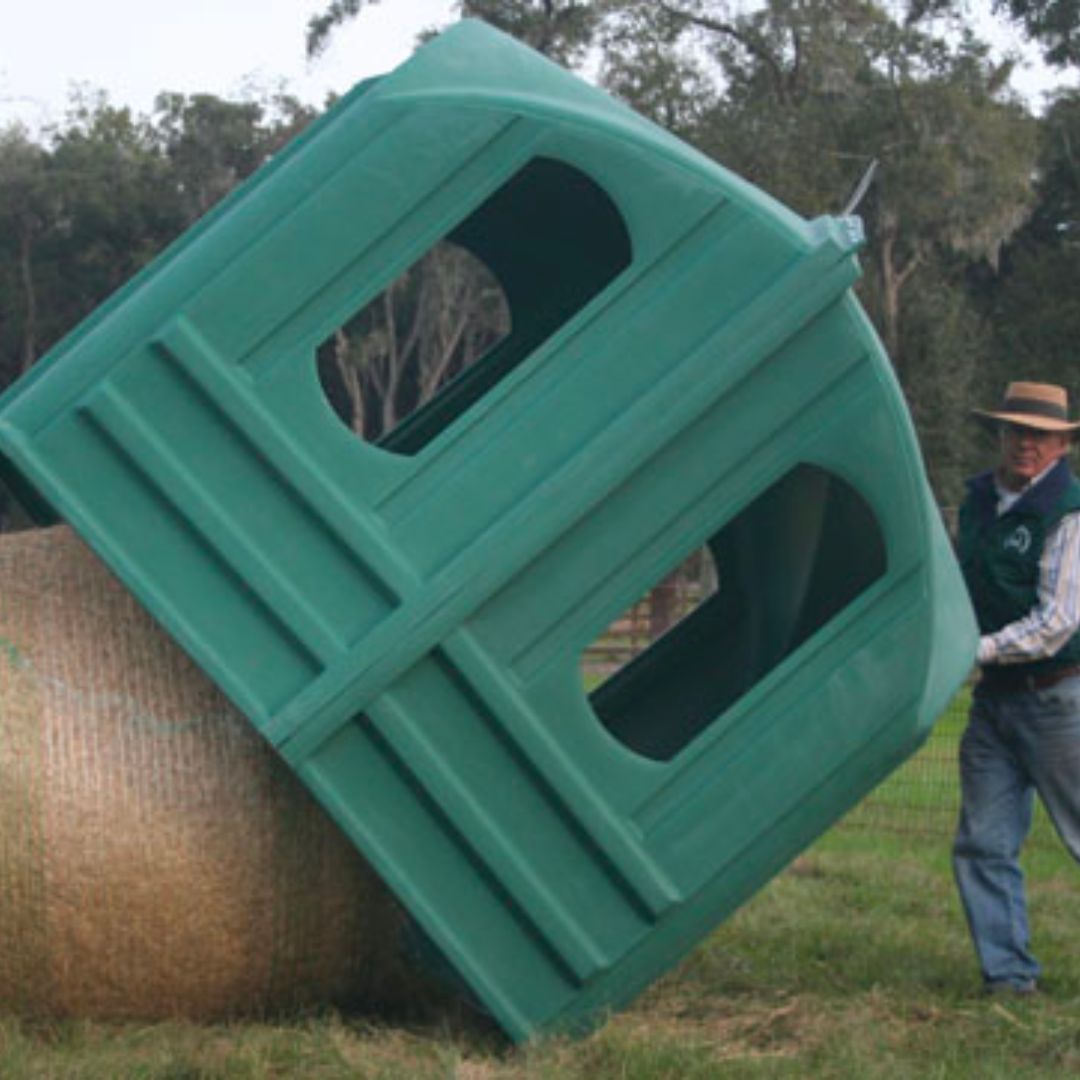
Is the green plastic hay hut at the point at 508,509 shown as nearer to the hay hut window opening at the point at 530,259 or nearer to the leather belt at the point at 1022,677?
the hay hut window opening at the point at 530,259

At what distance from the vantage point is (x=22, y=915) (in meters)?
4.55

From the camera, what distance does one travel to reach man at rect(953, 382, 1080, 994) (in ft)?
18.8

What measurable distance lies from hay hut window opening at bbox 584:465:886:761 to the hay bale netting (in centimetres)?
143

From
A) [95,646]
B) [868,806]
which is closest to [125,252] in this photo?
[868,806]

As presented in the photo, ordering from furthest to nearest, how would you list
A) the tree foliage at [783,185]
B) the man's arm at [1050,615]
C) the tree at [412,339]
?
1. the tree at [412,339]
2. the tree foliage at [783,185]
3. the man's arm at [1050,615]

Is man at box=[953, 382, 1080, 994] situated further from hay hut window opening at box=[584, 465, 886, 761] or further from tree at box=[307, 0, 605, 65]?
tree at box=[307, 0, 605, 65]

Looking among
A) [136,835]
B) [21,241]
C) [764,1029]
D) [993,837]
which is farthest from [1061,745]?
[21,241]

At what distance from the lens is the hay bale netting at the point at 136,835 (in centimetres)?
455

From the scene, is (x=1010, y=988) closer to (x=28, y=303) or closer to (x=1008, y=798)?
(x=1008, y=798)

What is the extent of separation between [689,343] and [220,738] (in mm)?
1343

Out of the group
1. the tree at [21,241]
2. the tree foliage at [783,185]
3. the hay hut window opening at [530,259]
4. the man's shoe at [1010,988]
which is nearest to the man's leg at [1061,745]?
the man's shoe at [1010,988]

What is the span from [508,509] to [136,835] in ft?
3.45

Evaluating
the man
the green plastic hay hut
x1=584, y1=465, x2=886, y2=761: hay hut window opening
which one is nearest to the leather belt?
the man

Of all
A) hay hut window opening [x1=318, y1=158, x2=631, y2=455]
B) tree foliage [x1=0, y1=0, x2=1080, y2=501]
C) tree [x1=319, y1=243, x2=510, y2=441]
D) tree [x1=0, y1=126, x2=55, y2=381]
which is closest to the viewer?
→ hay hut window opening [x1=318, y1=158, x2=631, y2=455]
